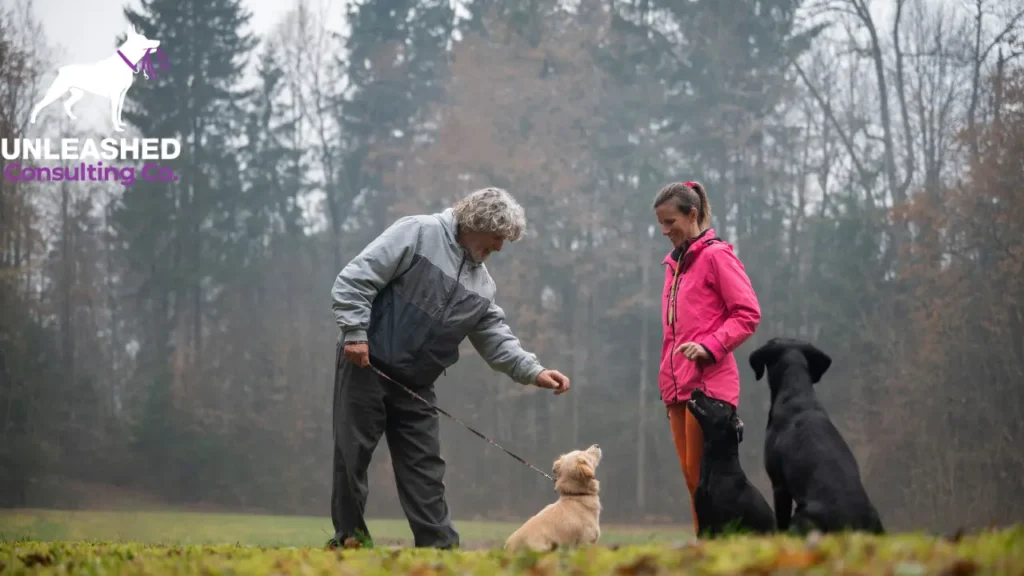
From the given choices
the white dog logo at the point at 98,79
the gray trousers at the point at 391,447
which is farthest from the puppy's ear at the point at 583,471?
the white dog logo at the point at 98,79

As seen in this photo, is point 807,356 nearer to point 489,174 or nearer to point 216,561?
point 216,561

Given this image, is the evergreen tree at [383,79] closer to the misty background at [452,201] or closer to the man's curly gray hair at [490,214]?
the misty background at [452,201]

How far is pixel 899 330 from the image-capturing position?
69.0ft

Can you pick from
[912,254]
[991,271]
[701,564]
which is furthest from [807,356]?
[912,254]

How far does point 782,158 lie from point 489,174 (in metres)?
7.48

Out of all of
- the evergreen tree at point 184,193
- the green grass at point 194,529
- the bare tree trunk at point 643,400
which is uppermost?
the evergreen tree at point 184,193

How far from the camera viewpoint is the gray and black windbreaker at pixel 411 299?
4.92 meters

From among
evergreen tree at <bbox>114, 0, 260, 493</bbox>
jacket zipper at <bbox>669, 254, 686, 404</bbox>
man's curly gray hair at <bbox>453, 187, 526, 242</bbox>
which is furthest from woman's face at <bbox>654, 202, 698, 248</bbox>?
evergreen tree at <bbox>114, 0, 260, 493</bbox>

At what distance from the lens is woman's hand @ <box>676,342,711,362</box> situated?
14.9ft

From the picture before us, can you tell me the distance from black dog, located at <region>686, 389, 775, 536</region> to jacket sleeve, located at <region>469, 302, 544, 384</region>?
102 cm

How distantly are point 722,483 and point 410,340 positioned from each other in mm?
1710

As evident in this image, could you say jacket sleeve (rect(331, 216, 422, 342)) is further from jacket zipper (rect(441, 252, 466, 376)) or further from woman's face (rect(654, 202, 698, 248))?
woman's face (rect(654, 202, 698, 248))

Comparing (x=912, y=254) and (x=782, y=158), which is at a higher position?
(x=782, y=158)

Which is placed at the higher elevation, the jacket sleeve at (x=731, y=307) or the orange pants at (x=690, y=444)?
the jacket sleeve at (x=731, y=307)
